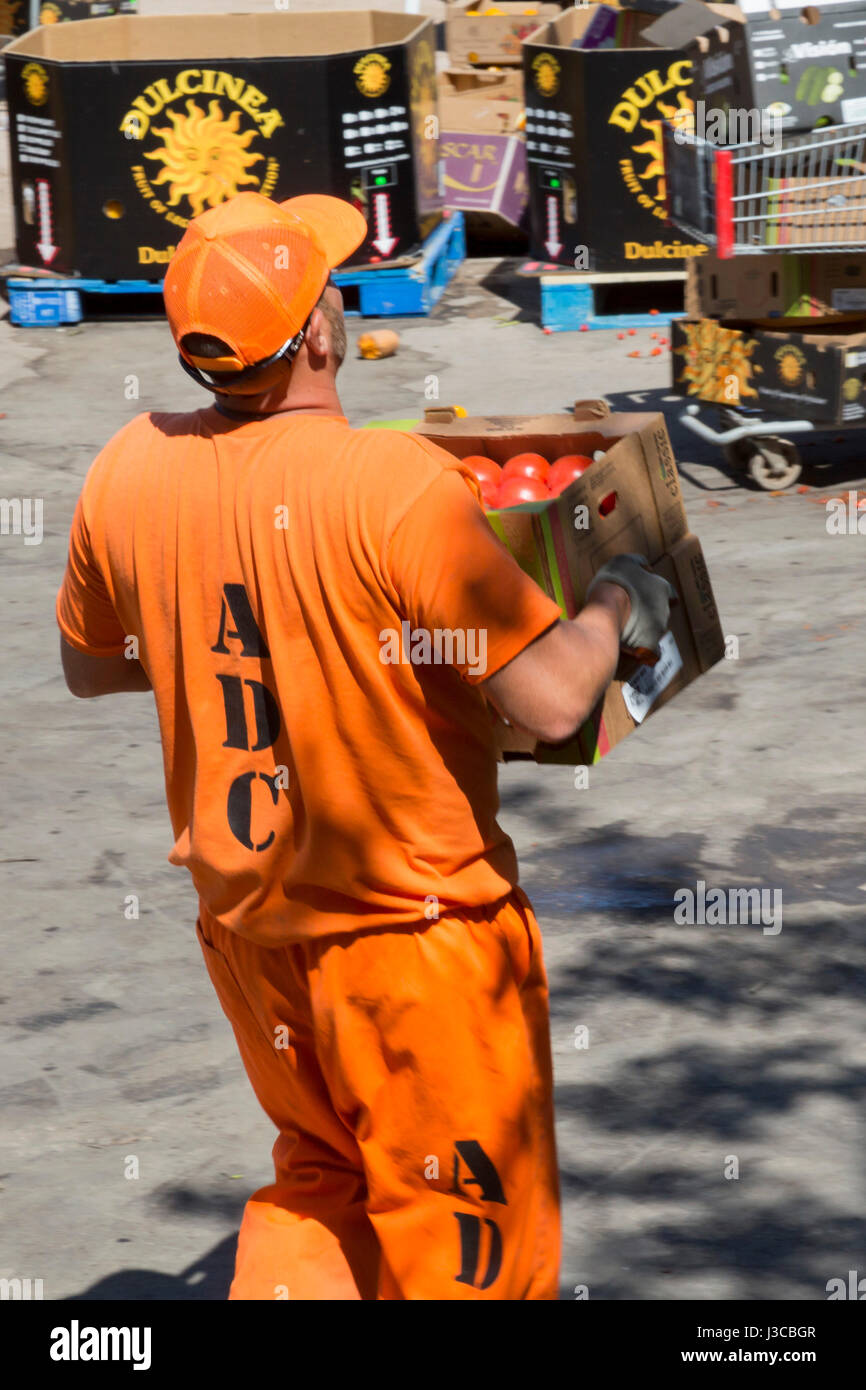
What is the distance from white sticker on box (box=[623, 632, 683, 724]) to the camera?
11.0ft

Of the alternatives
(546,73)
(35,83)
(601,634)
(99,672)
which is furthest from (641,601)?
(35,83)

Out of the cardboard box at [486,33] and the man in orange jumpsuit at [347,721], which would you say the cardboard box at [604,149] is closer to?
the cardboard box at [486,33]

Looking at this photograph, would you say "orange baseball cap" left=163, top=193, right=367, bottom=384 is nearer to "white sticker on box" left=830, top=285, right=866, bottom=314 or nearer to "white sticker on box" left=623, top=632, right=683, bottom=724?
"white sticker on box" left=623, top=632, right=683, bottom=724

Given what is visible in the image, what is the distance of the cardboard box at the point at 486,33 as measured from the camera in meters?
14.2

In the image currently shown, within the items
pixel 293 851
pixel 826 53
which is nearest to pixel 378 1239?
pixel 293 851

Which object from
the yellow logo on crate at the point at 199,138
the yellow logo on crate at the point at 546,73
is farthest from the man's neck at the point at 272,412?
the yellow logo on crate at the point at 199,138

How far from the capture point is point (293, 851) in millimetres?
2463

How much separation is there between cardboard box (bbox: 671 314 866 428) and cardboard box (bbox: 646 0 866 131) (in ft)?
3.38

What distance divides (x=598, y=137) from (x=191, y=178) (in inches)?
109

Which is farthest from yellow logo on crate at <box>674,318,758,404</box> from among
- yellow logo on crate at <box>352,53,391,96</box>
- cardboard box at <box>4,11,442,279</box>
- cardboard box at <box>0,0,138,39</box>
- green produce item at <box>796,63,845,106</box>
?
cardboard box at <box>0,0,138,39</box>

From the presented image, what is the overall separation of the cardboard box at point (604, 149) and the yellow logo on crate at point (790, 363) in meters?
3.06

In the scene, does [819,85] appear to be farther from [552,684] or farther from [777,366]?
[552,684]

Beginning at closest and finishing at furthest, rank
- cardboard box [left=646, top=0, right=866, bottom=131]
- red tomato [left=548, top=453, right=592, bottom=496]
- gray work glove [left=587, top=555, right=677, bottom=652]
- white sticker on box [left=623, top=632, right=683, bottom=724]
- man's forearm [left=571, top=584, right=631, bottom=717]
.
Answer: man's forearm [left=571, top=584, right=631, bottom=717]
gray work glove [left=587, top=555, right=677, bottom=652]
white sticker on box [left=623, top=632, right=683, bottom=724]
red tomato [left=548, top=453, right=592, bottom=496]
cardboard box [left=646, top=0, right=866, bottom=131]

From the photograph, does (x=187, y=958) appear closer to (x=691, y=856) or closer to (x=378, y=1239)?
(x=691, y=856)
